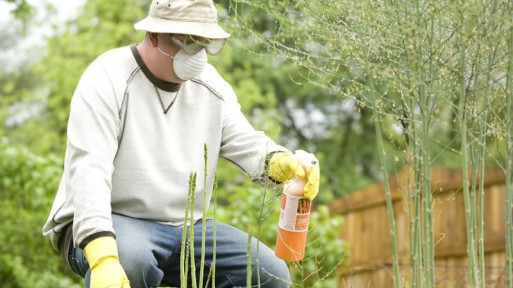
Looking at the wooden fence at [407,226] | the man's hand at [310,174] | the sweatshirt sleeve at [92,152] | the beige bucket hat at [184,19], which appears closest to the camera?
the sweatshirt sleeve at [92,152]

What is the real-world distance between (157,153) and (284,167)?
1.44ft

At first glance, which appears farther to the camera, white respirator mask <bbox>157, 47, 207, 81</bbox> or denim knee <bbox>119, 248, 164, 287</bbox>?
white respirator mask <bbox>157, 47, 207, 81</bbox>

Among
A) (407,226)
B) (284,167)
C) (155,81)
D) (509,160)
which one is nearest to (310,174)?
(284,167)

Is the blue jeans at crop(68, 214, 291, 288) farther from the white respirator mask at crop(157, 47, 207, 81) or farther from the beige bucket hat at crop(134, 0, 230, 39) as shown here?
the beige bucket hat at crop(134, 0, 230, 39)

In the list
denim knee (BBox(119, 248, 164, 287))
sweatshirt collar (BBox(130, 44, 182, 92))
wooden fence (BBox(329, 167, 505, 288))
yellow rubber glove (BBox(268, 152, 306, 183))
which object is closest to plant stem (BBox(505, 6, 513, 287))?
yellow rubber glove (BBox(268, 152, 306, 183))

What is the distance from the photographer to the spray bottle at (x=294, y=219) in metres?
2.89

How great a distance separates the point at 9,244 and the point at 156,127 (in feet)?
13.7

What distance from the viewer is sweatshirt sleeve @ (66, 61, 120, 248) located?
9.09 ft

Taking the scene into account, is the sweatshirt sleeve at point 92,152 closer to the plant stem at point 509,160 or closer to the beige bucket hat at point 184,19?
the beige bucket hat at point 184,19

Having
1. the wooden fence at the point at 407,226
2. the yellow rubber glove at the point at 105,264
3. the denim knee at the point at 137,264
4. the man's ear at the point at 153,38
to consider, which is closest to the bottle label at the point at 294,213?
the denim knee at the point at 137,264

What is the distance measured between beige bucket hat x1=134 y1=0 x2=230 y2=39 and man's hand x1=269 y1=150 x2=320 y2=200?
1.50ft

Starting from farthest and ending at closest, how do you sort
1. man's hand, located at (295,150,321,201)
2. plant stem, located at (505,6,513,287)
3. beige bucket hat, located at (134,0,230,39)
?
1. beige bucket hat, located at (134,0,230,39)
2. man's hand, located at (295,150,321,201)
3. plant stem, located at (505,6,513,287)

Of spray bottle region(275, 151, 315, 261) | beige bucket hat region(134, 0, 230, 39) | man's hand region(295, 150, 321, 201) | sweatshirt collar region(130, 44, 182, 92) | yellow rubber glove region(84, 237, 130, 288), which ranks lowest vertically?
yellow rubber glove region(84, 237, 130, 288)

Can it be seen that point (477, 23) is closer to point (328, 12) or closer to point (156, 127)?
point (328, 12)
